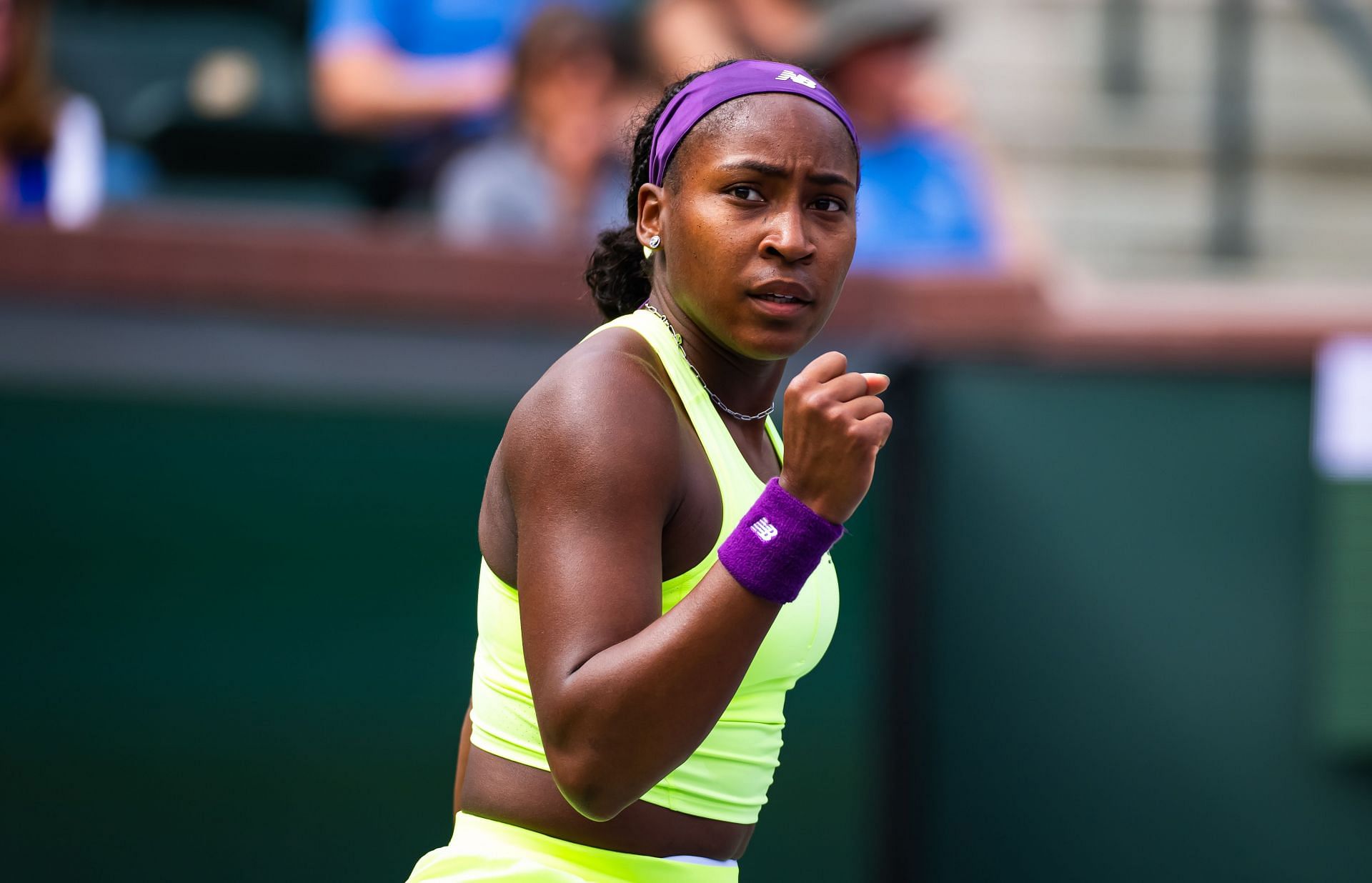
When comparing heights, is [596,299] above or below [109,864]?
above

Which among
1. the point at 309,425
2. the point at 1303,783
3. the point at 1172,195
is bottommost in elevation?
the point at 1303,783

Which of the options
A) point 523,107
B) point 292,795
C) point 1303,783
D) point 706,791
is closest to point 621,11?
point 523,107

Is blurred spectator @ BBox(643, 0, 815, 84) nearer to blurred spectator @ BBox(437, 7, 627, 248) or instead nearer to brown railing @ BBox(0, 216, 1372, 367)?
blurred spectator @ BBox(437, 7, 627, 248)

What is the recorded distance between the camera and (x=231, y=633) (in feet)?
13.8

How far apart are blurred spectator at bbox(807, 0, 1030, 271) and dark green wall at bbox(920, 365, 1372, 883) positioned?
72 centimetres

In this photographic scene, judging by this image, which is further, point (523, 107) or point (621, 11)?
point (621, 11)

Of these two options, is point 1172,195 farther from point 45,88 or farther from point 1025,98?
point 45,88

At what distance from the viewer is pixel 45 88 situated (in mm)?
4730

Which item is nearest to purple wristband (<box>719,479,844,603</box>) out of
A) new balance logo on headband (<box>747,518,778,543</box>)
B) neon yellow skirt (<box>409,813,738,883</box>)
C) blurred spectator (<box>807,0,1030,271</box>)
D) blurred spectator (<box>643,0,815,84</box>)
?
new balance logo on headband (<box>747,518,778,543</box>)

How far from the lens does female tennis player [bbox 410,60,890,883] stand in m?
1.57

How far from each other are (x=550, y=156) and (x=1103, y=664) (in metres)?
2.27

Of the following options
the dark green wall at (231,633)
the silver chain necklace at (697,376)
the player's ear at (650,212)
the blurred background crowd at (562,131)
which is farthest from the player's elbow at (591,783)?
A: the blurred background crowd at (562,131)

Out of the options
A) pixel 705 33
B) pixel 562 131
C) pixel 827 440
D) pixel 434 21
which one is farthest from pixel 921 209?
pixel 827 440

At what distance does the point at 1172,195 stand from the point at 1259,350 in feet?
7.76
